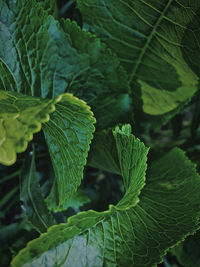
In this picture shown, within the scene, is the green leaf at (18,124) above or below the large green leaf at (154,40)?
below

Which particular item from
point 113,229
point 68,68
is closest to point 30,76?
point 68,68

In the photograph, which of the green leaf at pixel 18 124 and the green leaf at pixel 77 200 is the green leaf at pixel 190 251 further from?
the green leaf at pixel 18 124

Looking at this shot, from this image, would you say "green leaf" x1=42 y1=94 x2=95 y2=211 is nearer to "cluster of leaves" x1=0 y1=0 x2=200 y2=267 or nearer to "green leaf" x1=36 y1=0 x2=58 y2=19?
"cluster of leaves" x1=0 y1=0 x2=200 y2=267

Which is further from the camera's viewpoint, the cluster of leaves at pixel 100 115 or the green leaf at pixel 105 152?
the green leaf at pixel 105 152

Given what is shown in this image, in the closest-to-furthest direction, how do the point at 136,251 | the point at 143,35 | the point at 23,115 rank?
the point at 23,115
the point at 136,251
the point at 143,35

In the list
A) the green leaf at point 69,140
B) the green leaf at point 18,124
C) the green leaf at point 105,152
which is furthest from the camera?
the green leaf at point 105,152

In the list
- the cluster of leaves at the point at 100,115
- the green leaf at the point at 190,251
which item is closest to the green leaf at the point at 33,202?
the cluster of leaves at the point at 100,115

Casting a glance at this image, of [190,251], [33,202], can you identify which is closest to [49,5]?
[33,202]

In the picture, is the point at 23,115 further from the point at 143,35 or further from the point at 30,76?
the point at 143,35
